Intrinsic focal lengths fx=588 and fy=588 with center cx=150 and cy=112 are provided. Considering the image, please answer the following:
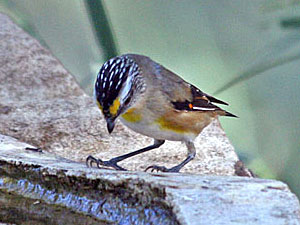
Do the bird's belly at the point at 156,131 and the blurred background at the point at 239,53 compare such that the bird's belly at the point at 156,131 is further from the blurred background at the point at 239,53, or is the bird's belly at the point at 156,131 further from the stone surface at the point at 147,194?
the blurred background at the point at 239,53

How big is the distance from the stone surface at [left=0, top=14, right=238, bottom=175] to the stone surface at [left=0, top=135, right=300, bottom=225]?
0.92m

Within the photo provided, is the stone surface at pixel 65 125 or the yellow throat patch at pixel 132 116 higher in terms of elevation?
the yellow throat patch at pixel 132 116

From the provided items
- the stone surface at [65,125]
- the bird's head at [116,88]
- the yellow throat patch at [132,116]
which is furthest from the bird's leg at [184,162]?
the bird's head at [116,88]

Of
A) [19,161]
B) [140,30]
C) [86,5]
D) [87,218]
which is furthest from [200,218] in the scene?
[86,5]

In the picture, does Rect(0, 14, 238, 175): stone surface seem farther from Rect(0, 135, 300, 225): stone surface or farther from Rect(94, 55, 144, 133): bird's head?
Rect(0, 135, 300, 225): stone surface

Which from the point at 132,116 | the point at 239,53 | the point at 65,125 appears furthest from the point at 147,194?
the point at 239,53

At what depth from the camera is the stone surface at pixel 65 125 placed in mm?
3494

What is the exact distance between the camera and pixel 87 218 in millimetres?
2305

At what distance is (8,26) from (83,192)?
326cm

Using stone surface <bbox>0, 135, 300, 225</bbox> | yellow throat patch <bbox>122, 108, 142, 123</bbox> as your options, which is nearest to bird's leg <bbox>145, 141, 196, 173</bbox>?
yellow throat patch <bbox>122, 108, 142, 123</bbox>

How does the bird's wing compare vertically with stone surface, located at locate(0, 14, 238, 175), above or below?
above

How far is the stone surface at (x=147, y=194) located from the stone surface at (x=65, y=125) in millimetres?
924

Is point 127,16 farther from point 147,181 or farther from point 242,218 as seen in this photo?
point 242,218

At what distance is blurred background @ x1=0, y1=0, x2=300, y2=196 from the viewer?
4410 millimetres
